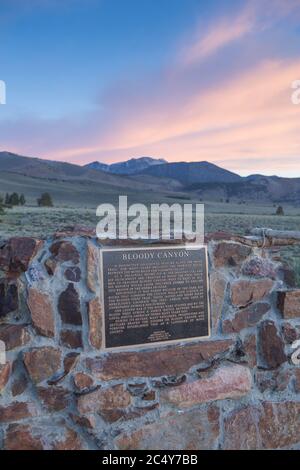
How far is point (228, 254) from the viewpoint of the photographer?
4457 mm

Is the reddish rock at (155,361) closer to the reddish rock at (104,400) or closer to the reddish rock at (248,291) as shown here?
the reddish rock at (104,400)

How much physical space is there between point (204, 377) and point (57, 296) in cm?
150

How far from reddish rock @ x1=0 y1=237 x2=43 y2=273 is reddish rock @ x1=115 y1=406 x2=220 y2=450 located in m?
1.61

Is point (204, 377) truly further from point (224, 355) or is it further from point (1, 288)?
point (1, 288)

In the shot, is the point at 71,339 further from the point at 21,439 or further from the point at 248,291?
the point at 248,291

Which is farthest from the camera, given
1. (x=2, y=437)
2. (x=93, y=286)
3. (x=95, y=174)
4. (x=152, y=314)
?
(x=95, y=174)

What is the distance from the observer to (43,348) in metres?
3.81

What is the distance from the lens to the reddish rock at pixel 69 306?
12.8 feet

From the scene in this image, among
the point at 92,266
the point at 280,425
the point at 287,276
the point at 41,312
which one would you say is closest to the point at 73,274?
the point at 92,266

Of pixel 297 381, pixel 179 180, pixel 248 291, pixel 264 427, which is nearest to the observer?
pixel 264 427

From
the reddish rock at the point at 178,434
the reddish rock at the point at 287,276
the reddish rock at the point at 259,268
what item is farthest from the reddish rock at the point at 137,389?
the reddish rock at the point at 287,276

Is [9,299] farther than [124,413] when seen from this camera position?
No

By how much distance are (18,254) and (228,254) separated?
6.19ft
